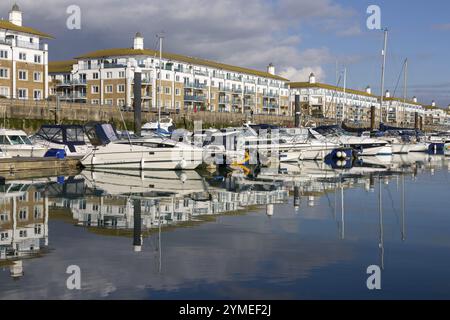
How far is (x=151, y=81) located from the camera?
84.1m

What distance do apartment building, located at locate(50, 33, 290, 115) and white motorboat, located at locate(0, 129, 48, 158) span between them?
4143 centimetres

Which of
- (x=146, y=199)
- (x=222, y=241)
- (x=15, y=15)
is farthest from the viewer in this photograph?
(x=15, y=15)

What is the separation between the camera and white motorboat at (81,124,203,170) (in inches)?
1257

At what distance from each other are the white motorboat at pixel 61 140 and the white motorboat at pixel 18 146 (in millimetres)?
798

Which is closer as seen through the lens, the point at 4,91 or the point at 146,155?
the point at 146,155

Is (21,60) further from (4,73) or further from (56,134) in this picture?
(56,134)

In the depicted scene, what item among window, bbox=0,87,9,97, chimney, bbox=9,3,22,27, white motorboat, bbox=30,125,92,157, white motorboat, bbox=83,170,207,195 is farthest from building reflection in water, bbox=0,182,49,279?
chimney, bbox=9,3,22,27

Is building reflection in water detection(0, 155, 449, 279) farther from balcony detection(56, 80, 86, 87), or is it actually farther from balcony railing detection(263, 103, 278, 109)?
balcony railing detection(263, 103, 278, 109)

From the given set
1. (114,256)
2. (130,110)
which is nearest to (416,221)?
(114,256)

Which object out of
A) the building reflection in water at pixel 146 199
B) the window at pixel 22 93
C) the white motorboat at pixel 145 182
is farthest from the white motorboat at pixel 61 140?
the window at pixel 22 93

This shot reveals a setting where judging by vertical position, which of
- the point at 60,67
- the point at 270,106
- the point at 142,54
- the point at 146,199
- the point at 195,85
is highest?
the point at 142,54

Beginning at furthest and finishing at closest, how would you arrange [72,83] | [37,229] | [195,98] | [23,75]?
[195,98], [72,83], [23,75], [37,229]

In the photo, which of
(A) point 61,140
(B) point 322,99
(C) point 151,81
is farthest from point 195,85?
(A) point 61,140

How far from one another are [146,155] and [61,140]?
1013cm
